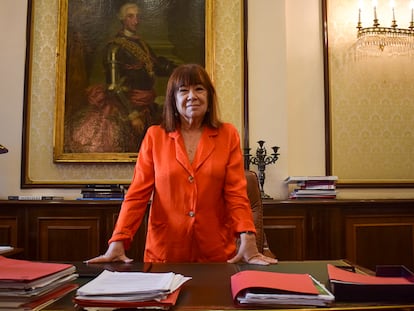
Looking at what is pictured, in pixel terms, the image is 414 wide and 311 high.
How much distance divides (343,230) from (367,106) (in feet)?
4.08

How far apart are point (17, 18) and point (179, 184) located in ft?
8.98

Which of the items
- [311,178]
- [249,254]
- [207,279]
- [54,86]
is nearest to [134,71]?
[54,86]

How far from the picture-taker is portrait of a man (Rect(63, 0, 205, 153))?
3.67 metres

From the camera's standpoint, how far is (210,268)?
1.52 m

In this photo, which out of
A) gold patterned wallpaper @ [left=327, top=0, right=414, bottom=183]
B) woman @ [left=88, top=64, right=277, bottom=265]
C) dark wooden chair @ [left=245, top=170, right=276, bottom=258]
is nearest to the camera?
woman @ [left=88, top=64, right=277, bottom=265]

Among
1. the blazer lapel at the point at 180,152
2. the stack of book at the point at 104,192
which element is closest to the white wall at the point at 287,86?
→ the stack of book at the point at 104,192

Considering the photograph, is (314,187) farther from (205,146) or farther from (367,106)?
(205,146)

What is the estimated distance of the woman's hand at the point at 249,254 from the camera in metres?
1.66

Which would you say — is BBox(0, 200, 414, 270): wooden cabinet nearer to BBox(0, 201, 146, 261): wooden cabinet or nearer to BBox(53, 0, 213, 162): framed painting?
BBox(0, 201, 146, 261): wooden cabinet

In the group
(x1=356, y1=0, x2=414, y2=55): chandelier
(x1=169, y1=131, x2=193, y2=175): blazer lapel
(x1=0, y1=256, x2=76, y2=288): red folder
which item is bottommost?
(x1=0, y1=256, x2=76, y2=288): red folder

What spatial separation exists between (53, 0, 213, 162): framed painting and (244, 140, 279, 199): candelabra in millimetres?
806

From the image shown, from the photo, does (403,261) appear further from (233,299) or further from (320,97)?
(233,299)

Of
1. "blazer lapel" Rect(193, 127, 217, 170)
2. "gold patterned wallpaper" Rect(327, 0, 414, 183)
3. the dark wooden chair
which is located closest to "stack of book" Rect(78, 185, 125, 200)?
the dark wooden chair

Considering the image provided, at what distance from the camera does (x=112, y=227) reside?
3.21 meters
